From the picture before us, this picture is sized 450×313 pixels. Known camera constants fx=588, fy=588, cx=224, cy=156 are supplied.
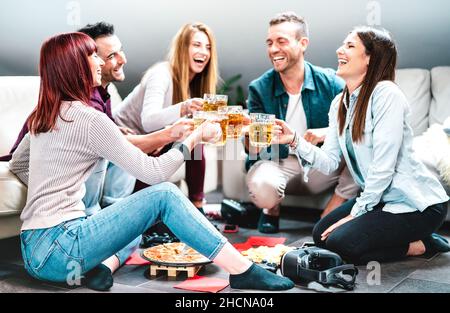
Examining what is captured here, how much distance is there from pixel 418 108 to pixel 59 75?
8.09 feet

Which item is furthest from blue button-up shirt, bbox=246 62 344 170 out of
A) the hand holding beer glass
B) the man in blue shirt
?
the hand holding beer glass

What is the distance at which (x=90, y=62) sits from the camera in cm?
213

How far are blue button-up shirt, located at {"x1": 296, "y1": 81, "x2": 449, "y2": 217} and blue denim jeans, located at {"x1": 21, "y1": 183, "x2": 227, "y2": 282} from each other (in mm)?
767

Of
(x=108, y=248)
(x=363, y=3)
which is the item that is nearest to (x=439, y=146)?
(x=363, y=3)

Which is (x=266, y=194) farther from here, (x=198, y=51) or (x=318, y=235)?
(x=198, y=51)

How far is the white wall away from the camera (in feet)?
12.8

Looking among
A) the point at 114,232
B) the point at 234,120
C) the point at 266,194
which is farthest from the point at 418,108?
the point at 114,232

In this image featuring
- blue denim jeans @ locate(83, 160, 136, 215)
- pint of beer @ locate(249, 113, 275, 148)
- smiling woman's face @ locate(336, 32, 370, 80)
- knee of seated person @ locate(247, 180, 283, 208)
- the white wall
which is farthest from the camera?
the white wall

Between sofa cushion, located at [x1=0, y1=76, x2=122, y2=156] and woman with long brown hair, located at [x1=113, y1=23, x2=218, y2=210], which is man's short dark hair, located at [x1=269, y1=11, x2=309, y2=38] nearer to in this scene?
woman with long brown hair, located at [x1=113, y1=23, x2=218, y2=210]

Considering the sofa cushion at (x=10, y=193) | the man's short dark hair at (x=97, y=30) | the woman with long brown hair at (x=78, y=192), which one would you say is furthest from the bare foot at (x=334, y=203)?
the sofa cushion at (x=10, y=193)

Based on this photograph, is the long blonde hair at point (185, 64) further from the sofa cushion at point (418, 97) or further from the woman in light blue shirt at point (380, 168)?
the sofa cushion at point (418, 97)

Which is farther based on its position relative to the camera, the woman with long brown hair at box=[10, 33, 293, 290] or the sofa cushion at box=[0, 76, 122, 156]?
the sofa cushion at box=[0, 76, 122, 156]
